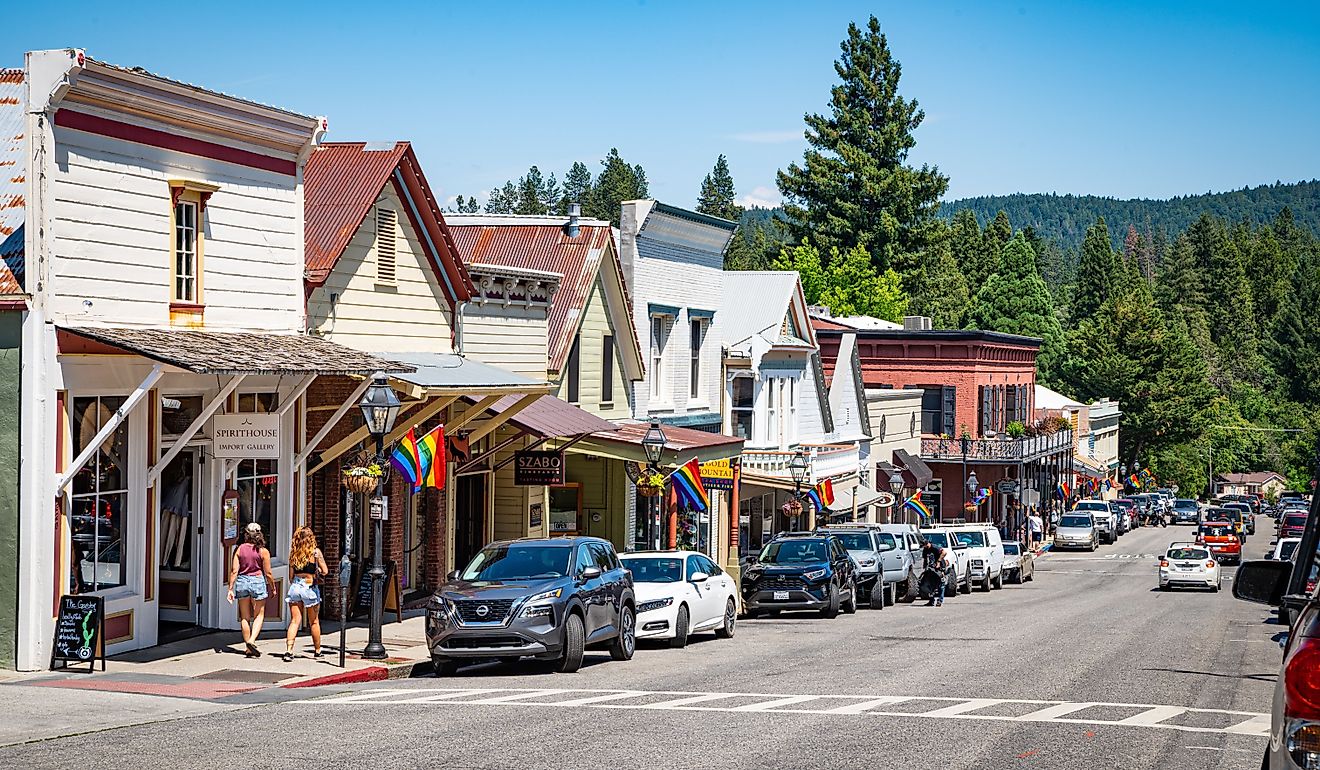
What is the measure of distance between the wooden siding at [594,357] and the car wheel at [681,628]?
9.98m

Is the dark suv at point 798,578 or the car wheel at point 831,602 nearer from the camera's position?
the dark suv at point 798,578

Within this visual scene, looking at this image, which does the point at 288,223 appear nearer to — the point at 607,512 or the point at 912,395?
the point at 607,512

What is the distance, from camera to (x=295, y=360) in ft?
64.5

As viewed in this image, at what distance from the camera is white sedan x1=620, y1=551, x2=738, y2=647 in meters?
23.8

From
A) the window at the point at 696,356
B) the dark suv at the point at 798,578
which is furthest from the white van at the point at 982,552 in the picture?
the dark suv at the point at 798,578

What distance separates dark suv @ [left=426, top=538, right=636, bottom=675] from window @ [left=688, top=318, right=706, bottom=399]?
2045 centimetres

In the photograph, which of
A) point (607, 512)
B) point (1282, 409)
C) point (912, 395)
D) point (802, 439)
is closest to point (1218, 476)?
point (1282, 409)

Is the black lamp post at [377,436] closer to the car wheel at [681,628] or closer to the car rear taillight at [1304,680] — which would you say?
the car wheel at [681,628]

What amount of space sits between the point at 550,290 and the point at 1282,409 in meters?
118

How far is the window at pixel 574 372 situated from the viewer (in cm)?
3381

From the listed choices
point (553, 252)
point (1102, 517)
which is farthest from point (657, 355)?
point (1102, 517)

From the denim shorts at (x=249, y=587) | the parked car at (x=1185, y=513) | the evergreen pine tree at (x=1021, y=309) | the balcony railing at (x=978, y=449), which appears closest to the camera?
the denim shorts at (x=249, y=587)

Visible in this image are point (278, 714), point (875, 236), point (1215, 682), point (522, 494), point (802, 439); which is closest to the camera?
point (278, 714)

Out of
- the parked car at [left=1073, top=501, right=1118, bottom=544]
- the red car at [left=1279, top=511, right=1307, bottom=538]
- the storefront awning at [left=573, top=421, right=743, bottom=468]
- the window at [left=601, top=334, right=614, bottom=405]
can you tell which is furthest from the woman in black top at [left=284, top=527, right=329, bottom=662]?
the parked car at [left=1073, top=501, right=1118, bottom=544]
